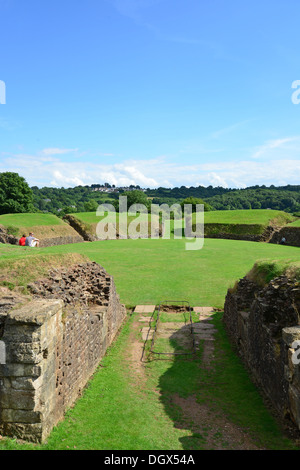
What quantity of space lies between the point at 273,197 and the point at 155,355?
422 ft

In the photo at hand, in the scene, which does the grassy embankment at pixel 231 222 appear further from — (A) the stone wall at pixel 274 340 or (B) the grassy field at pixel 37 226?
(A) the stone wall at pixel 274 340

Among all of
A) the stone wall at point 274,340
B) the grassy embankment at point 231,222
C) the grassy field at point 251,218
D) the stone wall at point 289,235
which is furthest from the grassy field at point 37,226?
the stone wall at point 274,340

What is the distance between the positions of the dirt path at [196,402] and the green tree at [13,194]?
4867cm

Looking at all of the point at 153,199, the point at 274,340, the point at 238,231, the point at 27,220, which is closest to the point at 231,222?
the point at 238,231

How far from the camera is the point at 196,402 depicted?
8273 mm

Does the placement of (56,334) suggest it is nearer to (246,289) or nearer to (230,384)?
(230,384)

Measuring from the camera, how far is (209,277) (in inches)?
801

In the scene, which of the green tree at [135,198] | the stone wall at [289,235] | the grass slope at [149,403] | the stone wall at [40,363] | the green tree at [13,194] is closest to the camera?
the stone wall at [40,363]

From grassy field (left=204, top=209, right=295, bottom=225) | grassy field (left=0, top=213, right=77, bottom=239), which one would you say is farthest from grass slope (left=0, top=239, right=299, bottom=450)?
grassy field (left=204, top=209, right=295, bottom=225)

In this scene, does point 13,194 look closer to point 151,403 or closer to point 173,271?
point 173,271

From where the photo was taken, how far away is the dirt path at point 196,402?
673 cm

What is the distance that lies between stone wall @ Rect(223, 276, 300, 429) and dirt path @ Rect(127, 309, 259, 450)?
39.5 inches

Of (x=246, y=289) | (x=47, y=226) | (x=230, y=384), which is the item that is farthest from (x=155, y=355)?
(x=47, y=226)

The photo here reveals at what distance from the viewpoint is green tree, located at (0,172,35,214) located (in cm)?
5662
